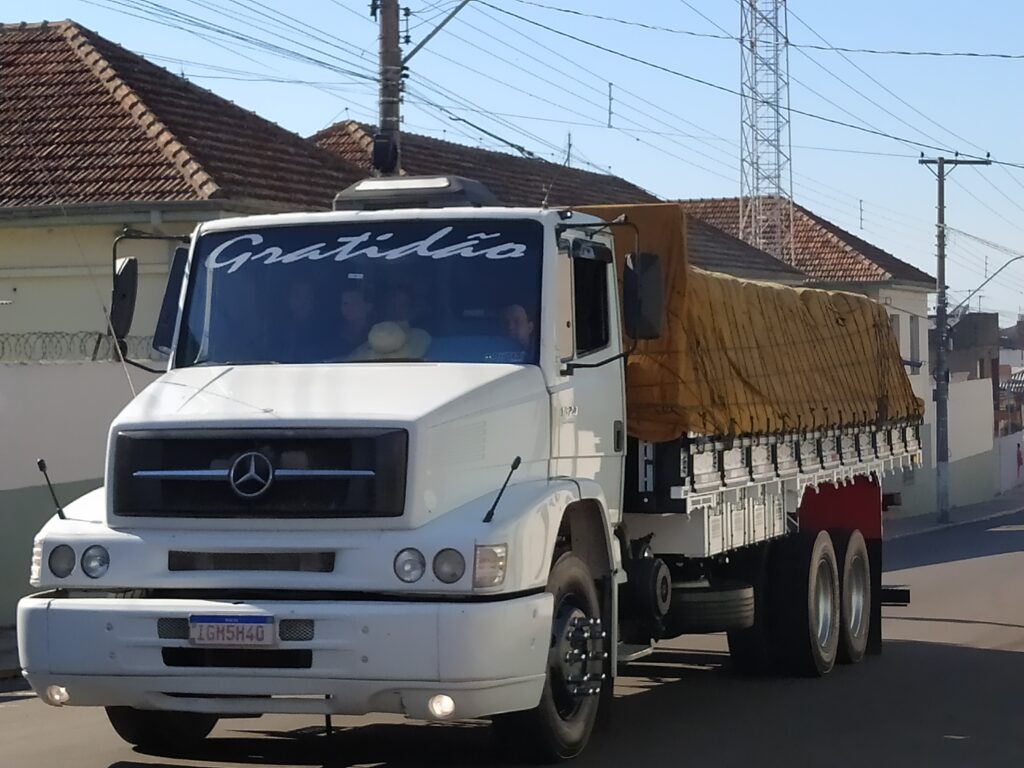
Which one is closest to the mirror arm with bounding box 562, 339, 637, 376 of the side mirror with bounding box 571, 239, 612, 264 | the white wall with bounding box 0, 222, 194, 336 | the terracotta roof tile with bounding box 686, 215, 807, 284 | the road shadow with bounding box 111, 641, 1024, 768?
the side mirror with bounding box 571, 239, 612, 264

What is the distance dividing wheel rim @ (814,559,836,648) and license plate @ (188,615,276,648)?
5934mm

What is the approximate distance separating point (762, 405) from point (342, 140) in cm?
2616

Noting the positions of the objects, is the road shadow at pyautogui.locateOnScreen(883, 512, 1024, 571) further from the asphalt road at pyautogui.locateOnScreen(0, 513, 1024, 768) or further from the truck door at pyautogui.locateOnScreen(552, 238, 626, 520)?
the truck door at pyautogui.locateOnScreen(552, 238, 626, 520)

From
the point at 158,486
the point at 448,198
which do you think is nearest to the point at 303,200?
the point at 448,198

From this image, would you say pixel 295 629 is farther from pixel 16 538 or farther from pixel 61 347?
pixel 61 347

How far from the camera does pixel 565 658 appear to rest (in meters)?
8.50

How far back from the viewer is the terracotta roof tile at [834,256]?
52.3 m

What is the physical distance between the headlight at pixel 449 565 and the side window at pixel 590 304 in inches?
70.7

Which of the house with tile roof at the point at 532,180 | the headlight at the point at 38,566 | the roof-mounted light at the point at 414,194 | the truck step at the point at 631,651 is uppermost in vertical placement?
the house with tile roof at the point at 532,180

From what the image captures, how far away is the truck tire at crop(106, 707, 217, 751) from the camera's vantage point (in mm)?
9047

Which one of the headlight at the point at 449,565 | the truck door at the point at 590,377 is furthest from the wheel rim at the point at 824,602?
the headlight at the point at 449,565

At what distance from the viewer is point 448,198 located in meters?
9.65

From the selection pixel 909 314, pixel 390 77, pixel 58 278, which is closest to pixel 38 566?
pixel 390 77

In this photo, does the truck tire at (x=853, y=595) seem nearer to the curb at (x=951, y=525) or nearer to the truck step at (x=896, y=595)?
the truck step at (x=896, y=595)
